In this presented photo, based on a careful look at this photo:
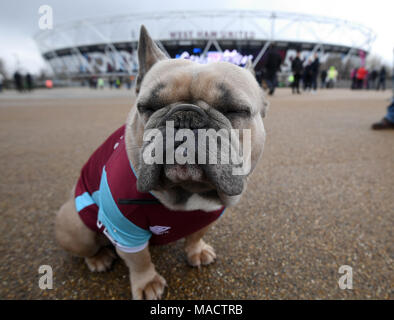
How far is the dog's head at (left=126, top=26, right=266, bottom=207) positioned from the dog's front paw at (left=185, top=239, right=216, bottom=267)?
484 millimetres

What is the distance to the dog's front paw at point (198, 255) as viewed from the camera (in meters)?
1.51

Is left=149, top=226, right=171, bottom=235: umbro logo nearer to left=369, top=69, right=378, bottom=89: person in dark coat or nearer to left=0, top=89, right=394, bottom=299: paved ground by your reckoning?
left=0, top=89, right=394, bottom=299: paved ground

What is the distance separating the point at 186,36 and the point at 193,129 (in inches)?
1571

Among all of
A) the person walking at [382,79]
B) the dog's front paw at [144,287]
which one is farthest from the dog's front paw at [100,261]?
the person walking at [382,79]

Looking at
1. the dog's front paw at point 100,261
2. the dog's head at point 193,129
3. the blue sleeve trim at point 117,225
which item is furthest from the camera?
the dog's front paw at point 100,261

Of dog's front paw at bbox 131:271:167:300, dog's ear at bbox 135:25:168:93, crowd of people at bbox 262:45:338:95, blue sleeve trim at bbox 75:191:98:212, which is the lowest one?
dog's front paw at bbox 131:271:167:300

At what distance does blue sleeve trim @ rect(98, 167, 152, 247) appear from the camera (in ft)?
3.87

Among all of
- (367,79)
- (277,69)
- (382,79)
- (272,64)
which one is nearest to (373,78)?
(367,79)

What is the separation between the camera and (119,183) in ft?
3.89

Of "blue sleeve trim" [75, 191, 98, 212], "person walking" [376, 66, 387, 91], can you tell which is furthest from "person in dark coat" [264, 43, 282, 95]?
"person walking" [376, 66, 387, 91]

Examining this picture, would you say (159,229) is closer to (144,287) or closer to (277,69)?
(144,287)

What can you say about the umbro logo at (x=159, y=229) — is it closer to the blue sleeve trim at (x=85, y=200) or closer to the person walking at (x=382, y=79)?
the blue sleeve trim at (x=85, y=200)

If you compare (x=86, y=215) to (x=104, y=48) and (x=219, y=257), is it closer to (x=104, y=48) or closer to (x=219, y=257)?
(x=219, y=257)

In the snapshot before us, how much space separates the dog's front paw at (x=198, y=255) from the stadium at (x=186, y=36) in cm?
3506
